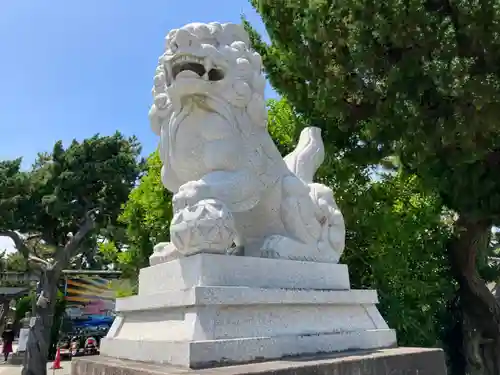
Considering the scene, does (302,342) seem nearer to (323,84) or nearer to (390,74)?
(390,74)

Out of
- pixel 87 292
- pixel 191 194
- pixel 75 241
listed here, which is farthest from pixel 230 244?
pixel 87 292

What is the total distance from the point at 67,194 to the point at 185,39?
12.3 metres

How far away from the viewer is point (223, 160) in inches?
115

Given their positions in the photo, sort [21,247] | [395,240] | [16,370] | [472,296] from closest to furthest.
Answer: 1. [395,240]
2. [472,296]
3. [21,247]
4. [16,370]

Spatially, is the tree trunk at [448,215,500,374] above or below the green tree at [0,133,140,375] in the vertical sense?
below

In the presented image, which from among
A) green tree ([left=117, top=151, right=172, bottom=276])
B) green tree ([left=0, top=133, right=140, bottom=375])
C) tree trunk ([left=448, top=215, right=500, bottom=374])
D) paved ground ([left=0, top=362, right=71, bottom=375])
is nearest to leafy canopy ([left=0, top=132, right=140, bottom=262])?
green tree ([left=0, top=133, right=140, bottom=375])

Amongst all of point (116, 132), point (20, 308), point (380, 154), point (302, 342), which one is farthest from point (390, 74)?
point (20, 308)

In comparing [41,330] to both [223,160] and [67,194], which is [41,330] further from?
[223,160]

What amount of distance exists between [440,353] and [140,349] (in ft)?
6.46

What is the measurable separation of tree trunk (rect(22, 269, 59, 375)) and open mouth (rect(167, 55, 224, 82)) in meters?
11.9

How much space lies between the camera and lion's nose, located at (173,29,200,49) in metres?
2.88

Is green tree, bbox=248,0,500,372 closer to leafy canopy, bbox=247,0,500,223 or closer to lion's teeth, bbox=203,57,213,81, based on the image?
leafy canopy, bbox=247,0,500,223

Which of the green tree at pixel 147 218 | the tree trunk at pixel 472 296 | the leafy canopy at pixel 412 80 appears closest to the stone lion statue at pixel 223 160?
the leafy canopy at pixel 412 80

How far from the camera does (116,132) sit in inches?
588
